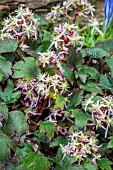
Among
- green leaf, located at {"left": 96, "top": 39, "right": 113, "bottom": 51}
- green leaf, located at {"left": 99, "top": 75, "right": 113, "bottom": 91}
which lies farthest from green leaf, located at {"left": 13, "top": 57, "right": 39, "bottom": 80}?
green leaf, located at {"left": 96, "top": 39, "right": 113, "bottom": 51}

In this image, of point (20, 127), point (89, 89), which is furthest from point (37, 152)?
point (89, 89)

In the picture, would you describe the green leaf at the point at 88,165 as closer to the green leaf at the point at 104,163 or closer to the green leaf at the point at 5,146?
the green leaf at the point at 104,163

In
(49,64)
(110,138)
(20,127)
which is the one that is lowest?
(110,138)

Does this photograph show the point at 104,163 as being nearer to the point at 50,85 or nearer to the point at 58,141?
the point at 58,141

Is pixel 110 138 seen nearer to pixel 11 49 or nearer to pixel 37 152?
pixel 37 152

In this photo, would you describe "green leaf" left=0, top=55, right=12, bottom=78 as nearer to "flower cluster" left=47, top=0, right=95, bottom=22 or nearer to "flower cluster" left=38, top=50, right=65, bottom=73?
"flower cluster" left=38, top=50, right=65, bottom=73

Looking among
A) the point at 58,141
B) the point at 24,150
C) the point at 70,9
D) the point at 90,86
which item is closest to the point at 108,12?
the point at 70,9

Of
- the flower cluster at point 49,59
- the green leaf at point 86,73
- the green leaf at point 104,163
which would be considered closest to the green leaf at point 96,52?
the green leaf at point 86,73
